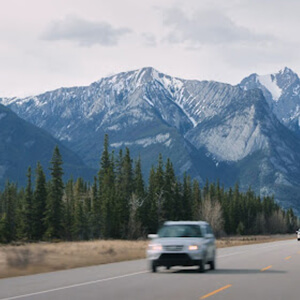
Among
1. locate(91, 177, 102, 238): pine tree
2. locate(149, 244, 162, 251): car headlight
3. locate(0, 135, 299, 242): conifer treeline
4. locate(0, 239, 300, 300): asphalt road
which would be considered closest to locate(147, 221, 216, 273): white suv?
locate(149, 244, 162, 251): car headlight

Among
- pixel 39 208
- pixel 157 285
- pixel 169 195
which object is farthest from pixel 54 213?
pixel 157 285

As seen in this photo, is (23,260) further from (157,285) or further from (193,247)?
(157,285)

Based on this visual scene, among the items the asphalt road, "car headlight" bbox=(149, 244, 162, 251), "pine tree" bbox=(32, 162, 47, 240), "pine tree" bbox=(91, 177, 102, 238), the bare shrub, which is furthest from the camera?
"pine tree" bbox=(91, 177, 102, 238)

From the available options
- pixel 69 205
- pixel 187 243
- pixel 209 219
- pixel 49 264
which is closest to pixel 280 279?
pixel 187 243

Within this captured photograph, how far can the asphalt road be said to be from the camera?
16234 millimetres

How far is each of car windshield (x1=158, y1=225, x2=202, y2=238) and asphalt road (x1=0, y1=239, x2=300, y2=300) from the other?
134 cm

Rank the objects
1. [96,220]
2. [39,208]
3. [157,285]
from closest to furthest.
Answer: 1. [157,285]
2. [39,208]
3. [96,220]

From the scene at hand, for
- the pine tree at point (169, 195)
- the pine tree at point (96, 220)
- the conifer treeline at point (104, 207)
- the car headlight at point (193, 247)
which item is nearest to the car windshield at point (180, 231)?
the car headlight at point (193, 247)

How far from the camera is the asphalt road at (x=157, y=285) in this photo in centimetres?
1623

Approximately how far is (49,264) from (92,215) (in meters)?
68.5

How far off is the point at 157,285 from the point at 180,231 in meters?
6.61

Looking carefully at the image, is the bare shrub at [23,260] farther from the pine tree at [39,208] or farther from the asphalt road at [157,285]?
the pine tree at [39,208]

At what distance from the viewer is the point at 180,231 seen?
25391mm

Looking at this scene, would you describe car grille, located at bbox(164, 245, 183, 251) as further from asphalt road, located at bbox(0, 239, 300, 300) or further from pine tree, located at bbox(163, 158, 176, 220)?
pine tree, located at bbox(163, 158, 176, 220)
